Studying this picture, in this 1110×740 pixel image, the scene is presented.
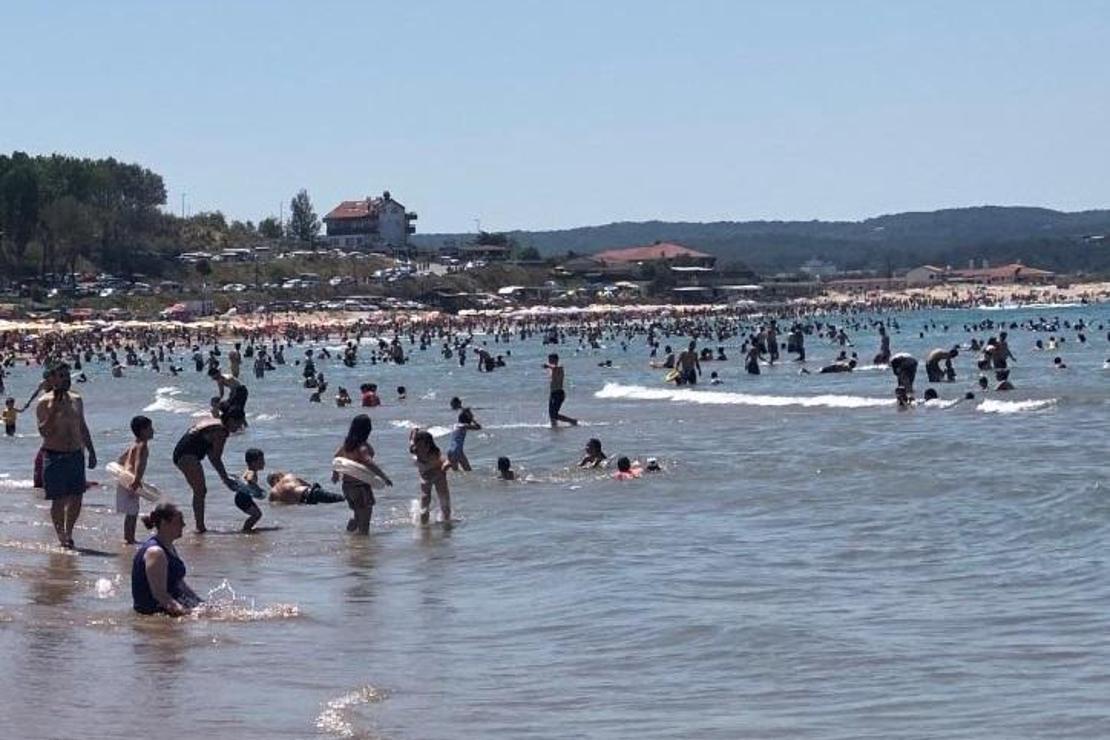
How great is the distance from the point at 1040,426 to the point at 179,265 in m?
98.3

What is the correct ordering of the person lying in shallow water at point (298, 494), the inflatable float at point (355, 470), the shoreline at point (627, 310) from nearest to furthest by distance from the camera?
the inflatable float at point (355, 470)
the person lying in shallow water at point (298, 494)
the shoreline at point (627, 310)

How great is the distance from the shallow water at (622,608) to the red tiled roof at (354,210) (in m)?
133

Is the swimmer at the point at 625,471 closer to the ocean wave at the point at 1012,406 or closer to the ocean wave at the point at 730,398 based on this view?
the ocean wave at the point at 1012,406

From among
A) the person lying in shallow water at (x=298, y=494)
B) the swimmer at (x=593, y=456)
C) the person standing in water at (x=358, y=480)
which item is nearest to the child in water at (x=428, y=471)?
the person standing in water at (x=358, y=480)

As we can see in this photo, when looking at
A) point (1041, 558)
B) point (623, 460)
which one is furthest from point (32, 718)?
point (623, 460)

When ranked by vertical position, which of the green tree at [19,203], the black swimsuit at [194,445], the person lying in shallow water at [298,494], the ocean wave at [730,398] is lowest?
the ocean wave at [730,398]

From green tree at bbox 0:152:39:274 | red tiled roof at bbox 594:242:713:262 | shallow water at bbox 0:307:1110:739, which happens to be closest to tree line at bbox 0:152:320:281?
green tree at bbox 0:152:39:274

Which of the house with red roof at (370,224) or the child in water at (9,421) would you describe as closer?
the child in water at (9,421)

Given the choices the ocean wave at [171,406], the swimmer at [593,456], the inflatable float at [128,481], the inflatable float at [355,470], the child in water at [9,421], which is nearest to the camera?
the inflatable float at [128,481]

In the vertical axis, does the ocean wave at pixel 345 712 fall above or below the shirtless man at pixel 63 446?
below

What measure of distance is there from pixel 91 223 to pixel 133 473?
316 ft

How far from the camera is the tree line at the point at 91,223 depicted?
10088cm

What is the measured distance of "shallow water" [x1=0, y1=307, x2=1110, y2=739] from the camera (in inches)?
341

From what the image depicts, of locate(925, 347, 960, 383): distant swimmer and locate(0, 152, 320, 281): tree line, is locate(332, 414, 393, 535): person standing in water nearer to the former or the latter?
locate(925, 347, 960, 383): distant swimmer
